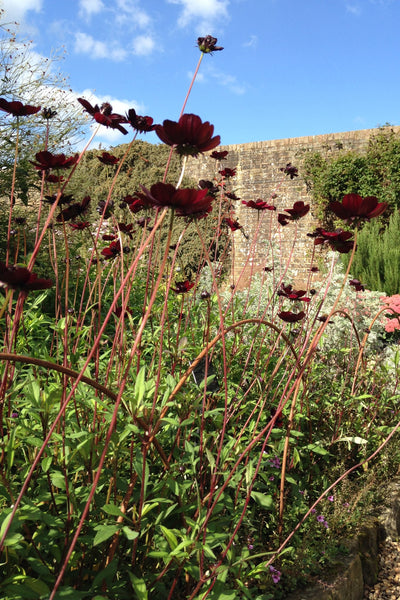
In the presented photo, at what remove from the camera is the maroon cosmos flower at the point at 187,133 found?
96 centimetres

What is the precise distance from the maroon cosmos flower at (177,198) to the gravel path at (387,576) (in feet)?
5.68

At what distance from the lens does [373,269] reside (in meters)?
6.45

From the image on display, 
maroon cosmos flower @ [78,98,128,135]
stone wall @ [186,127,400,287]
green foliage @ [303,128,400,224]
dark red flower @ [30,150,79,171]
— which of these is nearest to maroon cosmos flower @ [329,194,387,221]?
maroon cosmos flower @ [78,98,128,135]

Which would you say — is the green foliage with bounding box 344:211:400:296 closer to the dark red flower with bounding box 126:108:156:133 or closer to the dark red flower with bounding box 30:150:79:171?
the dark red flower with bounding box 126:108:156:133

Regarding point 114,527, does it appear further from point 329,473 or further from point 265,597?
point 329,473

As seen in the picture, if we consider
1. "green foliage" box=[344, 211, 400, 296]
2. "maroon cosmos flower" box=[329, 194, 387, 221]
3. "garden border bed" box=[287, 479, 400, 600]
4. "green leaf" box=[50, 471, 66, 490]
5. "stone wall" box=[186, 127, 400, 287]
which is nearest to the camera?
"green leaf" box=[50, 471, 66, 490]

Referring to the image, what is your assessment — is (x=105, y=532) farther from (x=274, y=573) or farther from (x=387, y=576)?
(x=387, y=576)

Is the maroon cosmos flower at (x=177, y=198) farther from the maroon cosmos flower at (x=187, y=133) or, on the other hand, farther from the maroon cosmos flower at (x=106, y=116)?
the maroon cosmos flower at (x=106, y=116)

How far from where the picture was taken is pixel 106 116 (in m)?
1.35

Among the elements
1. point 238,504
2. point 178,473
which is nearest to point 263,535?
point 238,504

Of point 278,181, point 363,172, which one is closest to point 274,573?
point 363,172

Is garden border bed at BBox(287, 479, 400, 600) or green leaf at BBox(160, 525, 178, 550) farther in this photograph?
garden border bed at BBox(287, 479, 400, 600)

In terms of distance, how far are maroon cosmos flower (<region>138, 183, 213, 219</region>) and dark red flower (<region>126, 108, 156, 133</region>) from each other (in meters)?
0.57

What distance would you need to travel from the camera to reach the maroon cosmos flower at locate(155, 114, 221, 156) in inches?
37.7
